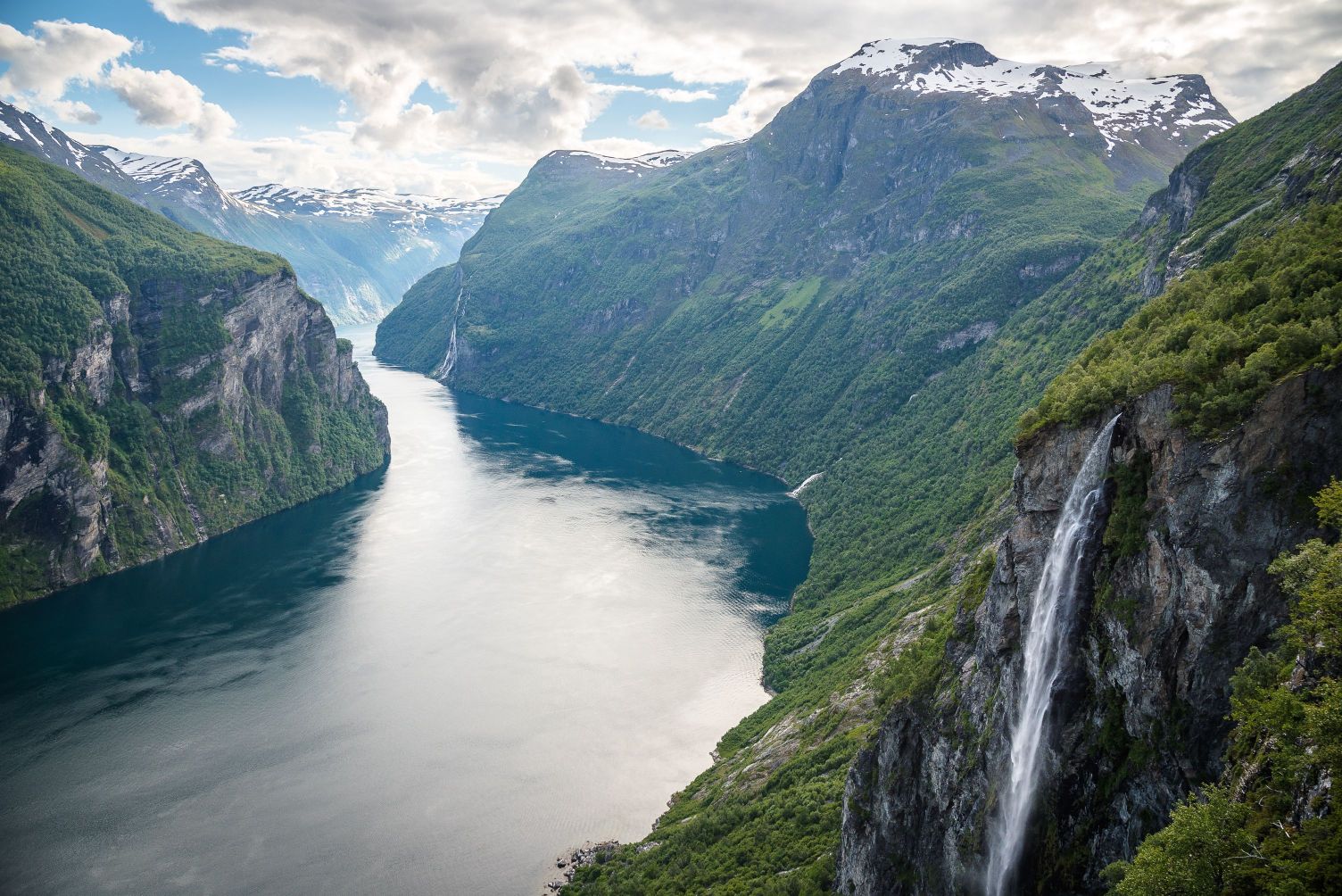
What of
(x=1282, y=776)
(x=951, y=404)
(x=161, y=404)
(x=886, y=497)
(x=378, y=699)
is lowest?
(x=378, y=699)

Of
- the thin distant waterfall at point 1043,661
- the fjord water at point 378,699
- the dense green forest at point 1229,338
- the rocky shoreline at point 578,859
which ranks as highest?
the dense green forest at point 1229,338

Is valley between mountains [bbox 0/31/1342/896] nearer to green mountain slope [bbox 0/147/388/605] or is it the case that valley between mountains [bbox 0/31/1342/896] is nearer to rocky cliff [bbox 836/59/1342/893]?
rocky cliff [bbox 836/59/1342/893]

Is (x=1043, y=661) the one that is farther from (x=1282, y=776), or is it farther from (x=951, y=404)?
(x=951, y=404)

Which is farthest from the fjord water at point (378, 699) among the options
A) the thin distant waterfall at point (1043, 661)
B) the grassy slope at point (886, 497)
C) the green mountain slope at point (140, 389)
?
the thin distant waterfall at point (1043, 661)

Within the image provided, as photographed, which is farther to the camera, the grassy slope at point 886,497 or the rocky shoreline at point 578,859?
the rocky shoreline at point 578,859

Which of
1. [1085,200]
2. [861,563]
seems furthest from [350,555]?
[1085,200]

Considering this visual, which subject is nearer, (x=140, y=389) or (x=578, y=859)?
(x=578, y=859)

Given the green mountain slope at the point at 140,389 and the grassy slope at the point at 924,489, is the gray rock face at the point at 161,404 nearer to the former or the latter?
the green mountain slope at the point at 140,389

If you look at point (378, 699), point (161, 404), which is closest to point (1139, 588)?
point (378, 699)
